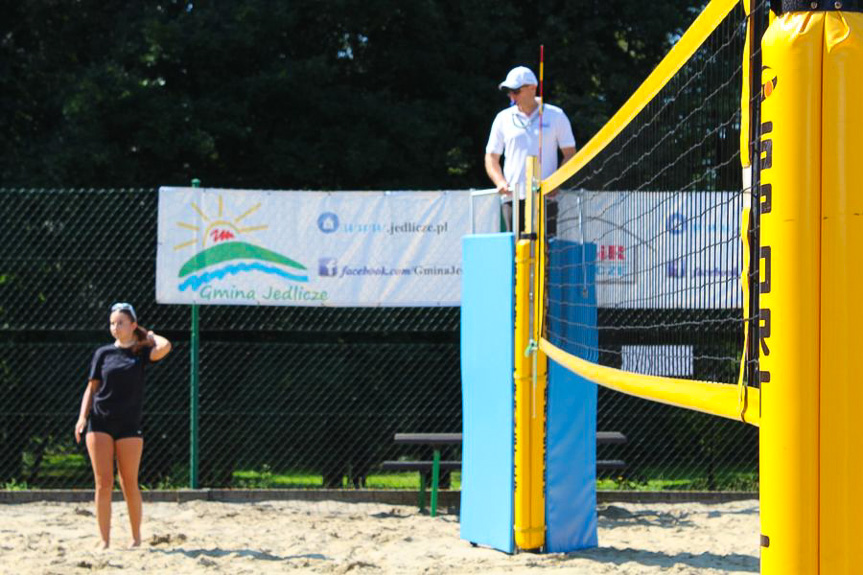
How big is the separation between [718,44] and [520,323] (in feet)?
13.7

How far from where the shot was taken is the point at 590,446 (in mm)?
7480

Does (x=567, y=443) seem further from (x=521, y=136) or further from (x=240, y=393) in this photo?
(x=240, y=393)

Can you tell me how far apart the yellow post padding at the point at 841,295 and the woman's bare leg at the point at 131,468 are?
6014mm

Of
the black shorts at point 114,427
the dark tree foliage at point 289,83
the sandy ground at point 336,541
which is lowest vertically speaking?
A: the sandy ground at point 336,541

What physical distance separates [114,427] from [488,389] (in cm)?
228

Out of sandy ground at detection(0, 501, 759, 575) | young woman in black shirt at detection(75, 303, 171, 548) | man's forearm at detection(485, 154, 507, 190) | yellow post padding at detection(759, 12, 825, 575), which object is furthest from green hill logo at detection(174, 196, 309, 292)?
yellow post padding at detection(759, 12, 825, 575)

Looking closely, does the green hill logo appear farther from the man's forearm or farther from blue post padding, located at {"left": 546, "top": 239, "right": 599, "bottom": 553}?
blue post padding, located at {"left": 546, "top": 239, "right": 599, "bottom": 553}

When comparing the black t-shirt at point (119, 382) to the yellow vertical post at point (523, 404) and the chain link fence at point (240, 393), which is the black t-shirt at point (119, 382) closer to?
the yellow vertical post at point (523, 404)

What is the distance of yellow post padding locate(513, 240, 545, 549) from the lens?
7.29m

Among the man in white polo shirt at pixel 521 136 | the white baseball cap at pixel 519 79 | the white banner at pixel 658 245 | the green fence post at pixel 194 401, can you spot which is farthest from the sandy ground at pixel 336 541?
the white baseball cap at pixel 519 79

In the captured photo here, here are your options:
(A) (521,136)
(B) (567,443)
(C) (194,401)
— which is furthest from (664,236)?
(C) (194,401)

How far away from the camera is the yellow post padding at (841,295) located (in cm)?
206

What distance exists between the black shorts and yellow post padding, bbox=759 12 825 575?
590 cm

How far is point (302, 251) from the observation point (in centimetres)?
1007
